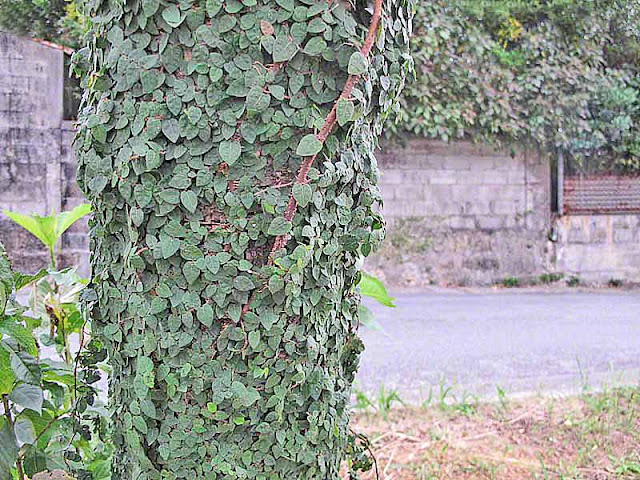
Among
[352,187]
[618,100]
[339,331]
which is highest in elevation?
[618,100]

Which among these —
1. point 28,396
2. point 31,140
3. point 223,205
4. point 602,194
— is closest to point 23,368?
point 28,396

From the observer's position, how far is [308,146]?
1.08 metres

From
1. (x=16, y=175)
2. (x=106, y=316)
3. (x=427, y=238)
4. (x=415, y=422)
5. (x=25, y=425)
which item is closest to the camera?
A: (x=106, y=316)

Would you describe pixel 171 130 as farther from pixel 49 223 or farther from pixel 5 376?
pixel 49 223

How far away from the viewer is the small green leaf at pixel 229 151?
1074mm

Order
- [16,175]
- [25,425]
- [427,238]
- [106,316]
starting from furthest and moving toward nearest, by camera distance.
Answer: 1. [427,238]
2. [16,175]
3. [25,425]
4. [106,316]

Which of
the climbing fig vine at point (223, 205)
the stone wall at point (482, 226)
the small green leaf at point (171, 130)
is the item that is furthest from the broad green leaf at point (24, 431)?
the stone wall at point (482, 226)

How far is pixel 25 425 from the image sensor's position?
52.2 inches

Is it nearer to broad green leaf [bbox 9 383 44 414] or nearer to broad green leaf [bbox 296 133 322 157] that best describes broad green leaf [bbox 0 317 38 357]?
broad green leaf [bbox 9 383 44 414]

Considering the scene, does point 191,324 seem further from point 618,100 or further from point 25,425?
point 618,100

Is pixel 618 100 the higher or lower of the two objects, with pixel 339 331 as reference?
higher

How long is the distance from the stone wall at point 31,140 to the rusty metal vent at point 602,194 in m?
5.92

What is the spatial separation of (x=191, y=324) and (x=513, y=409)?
2.07m

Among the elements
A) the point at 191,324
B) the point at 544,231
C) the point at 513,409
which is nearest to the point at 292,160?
the point at 191,324
